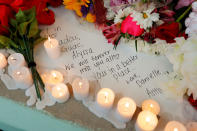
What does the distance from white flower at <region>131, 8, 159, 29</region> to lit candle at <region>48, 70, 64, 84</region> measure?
341mm

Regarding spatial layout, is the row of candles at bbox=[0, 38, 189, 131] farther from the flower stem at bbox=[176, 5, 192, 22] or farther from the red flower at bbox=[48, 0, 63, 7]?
the flower stem at bbox=[176, 5, 192, 22]

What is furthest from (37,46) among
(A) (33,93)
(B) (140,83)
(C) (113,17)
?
(B) (140,83)

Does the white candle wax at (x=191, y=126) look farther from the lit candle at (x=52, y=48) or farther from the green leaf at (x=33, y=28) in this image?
the green leaf at (x=33, y=28)

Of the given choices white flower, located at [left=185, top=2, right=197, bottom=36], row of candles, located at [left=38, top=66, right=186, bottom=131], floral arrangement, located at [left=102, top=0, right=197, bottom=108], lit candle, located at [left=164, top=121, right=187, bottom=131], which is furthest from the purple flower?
lit candle, located at [left=164, top=121, right=187, bottom=131]

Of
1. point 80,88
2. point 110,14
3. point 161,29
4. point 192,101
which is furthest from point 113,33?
point 192,101

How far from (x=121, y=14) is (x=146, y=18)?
108 millimetres

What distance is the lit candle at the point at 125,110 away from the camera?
62cm

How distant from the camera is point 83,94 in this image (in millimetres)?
672

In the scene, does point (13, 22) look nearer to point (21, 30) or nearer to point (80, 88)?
point (21, 30)

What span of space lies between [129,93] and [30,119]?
364 millimetres

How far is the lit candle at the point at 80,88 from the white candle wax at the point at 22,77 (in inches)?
6.3

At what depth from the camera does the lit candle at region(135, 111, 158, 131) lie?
60 cm

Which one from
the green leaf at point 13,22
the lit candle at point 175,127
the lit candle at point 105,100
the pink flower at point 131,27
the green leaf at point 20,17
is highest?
the green leaf at point 20,17

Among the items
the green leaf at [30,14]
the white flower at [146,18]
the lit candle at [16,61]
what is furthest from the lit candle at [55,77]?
the white flower at [146,18]
